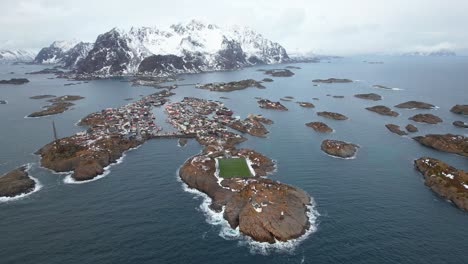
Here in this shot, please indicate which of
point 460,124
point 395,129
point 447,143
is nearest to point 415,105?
point 460,124

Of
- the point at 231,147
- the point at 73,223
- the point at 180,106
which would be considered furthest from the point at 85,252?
the point at 180,106

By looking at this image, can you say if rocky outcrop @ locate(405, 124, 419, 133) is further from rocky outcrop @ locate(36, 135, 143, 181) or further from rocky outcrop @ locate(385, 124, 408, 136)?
rocky outcrop @ locate(36, 135, 143, 181)

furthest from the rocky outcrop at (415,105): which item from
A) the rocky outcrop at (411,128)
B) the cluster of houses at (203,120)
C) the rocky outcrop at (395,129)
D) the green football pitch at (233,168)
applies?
the green football pitch at (233,168)

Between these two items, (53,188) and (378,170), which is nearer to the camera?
(53,188)

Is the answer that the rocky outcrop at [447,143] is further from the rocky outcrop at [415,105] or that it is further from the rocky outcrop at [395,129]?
the rocky outcrop at [415,105]

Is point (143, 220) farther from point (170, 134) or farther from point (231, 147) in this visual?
point (170, 134)

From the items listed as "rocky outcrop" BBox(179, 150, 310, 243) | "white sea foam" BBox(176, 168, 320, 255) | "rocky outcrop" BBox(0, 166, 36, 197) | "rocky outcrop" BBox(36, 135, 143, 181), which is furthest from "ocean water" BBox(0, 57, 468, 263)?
"rocky outcrop" BBox(36, 135, 143, 181)
